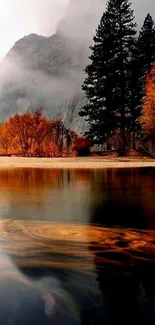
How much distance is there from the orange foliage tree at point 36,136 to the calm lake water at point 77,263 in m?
29.6

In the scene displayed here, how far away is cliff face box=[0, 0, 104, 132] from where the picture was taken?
13475cm

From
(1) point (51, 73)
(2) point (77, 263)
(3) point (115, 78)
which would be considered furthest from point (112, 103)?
(1) point (51, 73)

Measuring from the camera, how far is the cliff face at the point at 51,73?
5305 inches

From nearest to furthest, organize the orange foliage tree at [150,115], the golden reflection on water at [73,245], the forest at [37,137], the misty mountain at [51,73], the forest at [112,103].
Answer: the golden reflection on water at [73,245] < the orange foliage tree at [150,115] < the forest at [112,103] < the forest at [37,137] < the misty mountain at [51,73]

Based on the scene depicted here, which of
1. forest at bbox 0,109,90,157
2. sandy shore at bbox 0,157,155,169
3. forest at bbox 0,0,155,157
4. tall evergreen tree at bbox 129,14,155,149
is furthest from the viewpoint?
forest at bbox 0,109,90,157

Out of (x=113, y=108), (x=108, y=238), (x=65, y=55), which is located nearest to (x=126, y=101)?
(x=113, y=108)

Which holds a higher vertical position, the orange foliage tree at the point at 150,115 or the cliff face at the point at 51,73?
the cliff face at the point at 51,73

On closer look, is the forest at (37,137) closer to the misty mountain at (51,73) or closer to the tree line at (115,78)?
the tree line at (115,78)

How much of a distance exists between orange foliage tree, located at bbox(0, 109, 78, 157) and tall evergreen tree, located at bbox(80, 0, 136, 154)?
3541mm

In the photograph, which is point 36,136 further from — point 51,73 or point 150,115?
point 51,73

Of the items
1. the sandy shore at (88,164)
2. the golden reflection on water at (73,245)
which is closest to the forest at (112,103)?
the sandy shore at (88,164)

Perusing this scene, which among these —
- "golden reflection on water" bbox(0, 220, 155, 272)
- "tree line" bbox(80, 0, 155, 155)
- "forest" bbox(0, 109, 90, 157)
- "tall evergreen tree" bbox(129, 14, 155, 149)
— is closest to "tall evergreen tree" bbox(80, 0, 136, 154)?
"tree line" bbox(80, 0, 155, 155)

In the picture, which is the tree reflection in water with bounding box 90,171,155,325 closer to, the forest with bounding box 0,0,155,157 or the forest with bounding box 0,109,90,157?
the forest with bounding box 0,0,155,157

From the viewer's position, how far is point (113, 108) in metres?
35.8
